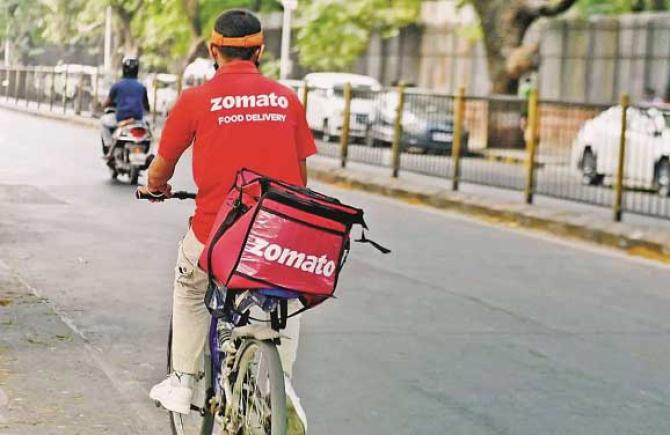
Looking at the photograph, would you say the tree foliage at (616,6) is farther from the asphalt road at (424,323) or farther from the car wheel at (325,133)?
the asphalt road at (424,323)

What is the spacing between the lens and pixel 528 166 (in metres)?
18.2

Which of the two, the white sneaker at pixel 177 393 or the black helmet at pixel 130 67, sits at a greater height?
the black helmet at pixel 130 67

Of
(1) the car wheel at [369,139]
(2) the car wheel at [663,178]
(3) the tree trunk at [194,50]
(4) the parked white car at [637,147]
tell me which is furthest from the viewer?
(3) the tree trunk at [194,50]

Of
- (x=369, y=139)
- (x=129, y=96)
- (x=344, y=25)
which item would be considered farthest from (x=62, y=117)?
(x=129, y=96)

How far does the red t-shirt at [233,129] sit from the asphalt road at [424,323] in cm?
155

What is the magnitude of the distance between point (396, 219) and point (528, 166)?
82.9 inches

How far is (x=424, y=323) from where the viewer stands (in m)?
9.62

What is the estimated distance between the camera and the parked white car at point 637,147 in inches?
644

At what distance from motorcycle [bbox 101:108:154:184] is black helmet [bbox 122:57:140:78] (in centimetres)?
63

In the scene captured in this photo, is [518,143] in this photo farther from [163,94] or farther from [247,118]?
[163,94]

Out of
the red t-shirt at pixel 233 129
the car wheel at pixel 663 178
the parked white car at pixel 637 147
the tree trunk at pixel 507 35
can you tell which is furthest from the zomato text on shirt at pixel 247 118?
the tree trunk at pixel 507 35

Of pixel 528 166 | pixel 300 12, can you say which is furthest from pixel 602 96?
pixel 528 166

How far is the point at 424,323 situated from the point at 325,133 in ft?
49.1

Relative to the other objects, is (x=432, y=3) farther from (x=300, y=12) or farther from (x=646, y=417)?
(x=646, y=417)
